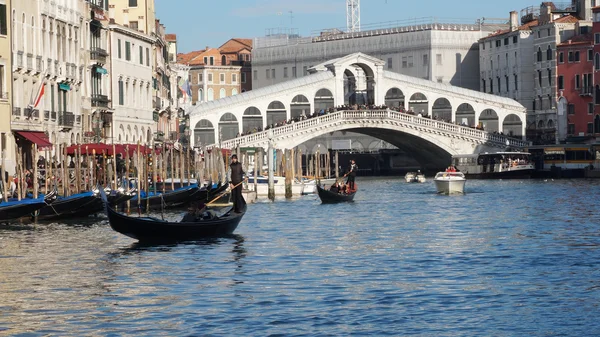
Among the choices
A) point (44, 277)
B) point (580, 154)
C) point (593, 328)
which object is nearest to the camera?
point (593, 328)

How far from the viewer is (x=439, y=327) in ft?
49.3

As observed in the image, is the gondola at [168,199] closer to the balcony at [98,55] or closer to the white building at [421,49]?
the balcony at [98,55]

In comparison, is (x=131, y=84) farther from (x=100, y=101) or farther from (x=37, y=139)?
(x=37, y=139)

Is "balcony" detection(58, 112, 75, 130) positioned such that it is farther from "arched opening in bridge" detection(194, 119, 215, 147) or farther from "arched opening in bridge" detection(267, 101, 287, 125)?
"arched opening in bridge" detection(267, 101, 287, 125)

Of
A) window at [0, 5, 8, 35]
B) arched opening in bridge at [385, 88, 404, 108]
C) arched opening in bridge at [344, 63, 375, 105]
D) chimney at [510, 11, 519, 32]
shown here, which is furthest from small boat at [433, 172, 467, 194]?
chimney at [510, 11, 519, 32]

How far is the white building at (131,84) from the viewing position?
5025 cm

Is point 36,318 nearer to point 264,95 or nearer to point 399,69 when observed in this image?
point 264,95

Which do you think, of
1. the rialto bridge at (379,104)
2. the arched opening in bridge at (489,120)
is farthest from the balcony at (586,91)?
the arched opening in bridge at (489,120)

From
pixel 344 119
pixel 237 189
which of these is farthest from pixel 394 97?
pixel 237 189

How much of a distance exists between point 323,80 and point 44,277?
54.2 meters

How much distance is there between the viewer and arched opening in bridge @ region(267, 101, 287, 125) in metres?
74.8

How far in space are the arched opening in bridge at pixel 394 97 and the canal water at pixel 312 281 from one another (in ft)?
147

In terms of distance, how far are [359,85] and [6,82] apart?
40342mm

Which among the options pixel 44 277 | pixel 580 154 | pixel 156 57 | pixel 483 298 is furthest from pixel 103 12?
pixel 483 298
